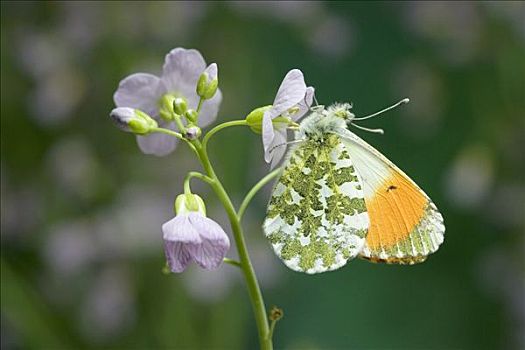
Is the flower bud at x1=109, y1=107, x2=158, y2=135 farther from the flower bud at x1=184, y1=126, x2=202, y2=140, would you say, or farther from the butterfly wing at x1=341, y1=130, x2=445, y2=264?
the butterfly wing at x1=341, y1=130, x2=445, y2=264

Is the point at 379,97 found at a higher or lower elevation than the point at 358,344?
higher

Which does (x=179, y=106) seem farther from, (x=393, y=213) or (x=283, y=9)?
(x=283, y=9)

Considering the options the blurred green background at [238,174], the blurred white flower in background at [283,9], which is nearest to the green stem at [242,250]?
the blurred green background at [238,174]

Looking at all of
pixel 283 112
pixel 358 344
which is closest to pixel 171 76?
pixel 283 112

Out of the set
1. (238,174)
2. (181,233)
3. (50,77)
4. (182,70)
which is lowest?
(238,174)

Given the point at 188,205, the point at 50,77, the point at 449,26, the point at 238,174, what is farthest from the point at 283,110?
the point at 449,26

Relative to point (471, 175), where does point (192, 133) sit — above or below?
above

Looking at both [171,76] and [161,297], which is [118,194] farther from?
[171,76]
